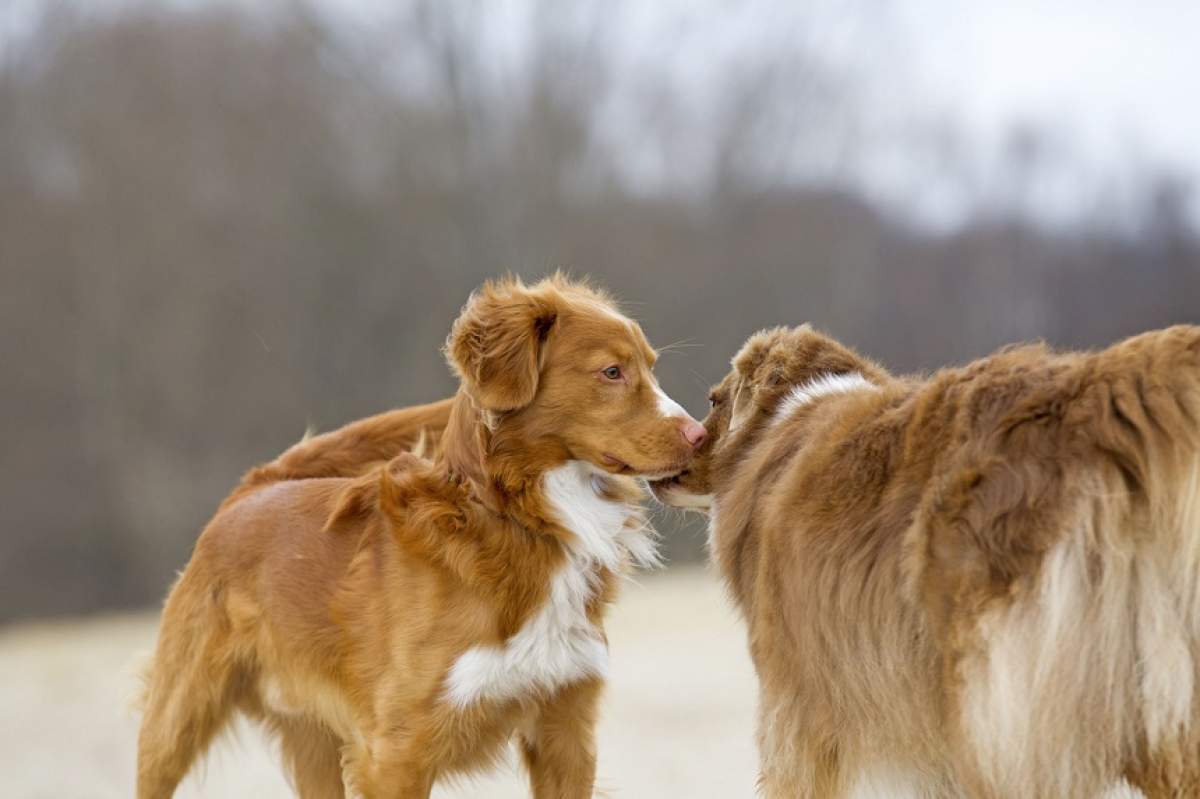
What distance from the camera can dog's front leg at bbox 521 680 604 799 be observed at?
4.81 metres

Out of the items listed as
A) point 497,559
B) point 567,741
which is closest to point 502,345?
point 497,559

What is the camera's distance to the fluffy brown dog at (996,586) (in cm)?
330

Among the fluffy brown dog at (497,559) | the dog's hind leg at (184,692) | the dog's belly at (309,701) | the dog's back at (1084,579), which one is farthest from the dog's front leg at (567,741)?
the dog's back at (1084,579)

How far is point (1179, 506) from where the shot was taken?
3268 millimetres

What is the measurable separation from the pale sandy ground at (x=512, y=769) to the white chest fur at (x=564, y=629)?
32 centimetres

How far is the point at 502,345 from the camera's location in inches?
183

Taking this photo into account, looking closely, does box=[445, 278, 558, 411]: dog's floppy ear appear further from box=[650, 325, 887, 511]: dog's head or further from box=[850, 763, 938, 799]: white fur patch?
box=[850, 763, 938, 799]: white fur patch

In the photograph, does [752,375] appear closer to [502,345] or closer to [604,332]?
[604,332]

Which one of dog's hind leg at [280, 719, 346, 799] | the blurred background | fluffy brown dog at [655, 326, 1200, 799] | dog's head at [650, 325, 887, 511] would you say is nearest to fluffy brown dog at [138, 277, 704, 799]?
dog's head at [650, 325, 887, 511]

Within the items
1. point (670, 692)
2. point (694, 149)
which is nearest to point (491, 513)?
point (670, 692)

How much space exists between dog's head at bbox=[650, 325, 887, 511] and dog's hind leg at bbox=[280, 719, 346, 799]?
1.76 metres

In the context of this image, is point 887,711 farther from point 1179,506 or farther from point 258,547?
point 258,547

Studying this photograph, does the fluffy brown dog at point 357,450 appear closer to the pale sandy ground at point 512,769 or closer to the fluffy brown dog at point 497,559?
the fluffy brown dog at point 497,559

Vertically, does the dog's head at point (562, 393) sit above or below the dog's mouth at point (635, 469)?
above
